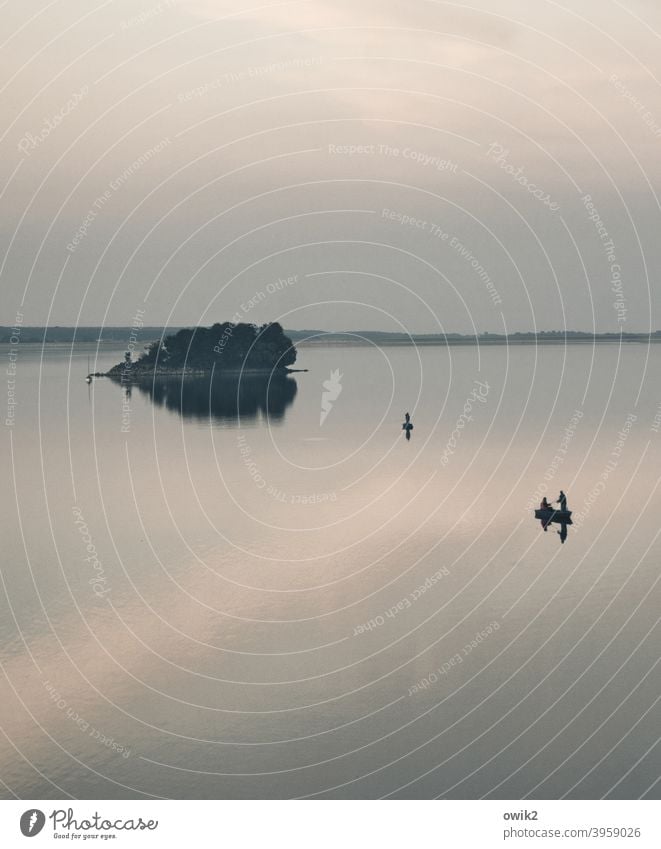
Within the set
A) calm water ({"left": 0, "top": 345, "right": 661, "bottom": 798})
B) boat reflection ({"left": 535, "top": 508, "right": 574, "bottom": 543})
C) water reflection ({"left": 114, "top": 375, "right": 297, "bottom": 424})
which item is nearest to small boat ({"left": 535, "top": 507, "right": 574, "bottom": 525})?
boat reflection ({"left": 535, "top": 508, "right": 574, "bottom": 543})

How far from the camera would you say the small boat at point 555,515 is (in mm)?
54125

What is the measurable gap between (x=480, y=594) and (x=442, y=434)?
156ft

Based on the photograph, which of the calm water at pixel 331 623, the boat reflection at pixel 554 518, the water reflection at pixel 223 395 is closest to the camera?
the calm water at pixel 331 623

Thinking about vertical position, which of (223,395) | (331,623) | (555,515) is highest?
(223,395)

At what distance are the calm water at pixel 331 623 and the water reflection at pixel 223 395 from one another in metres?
34.4

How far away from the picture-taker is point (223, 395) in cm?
14562

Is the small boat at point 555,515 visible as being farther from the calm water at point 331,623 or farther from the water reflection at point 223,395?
the water reflection at point 223,395

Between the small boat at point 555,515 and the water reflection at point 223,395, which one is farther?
the water reflection at point 223,395

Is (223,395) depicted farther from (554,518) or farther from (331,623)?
(331,623)

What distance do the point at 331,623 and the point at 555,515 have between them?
1788 cm

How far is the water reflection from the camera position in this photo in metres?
116

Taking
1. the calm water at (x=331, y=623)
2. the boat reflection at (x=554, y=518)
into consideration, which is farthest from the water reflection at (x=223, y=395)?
the boat reflection at (x=554, y=518)

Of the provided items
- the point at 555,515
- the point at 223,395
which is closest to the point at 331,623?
the point at 555,515
